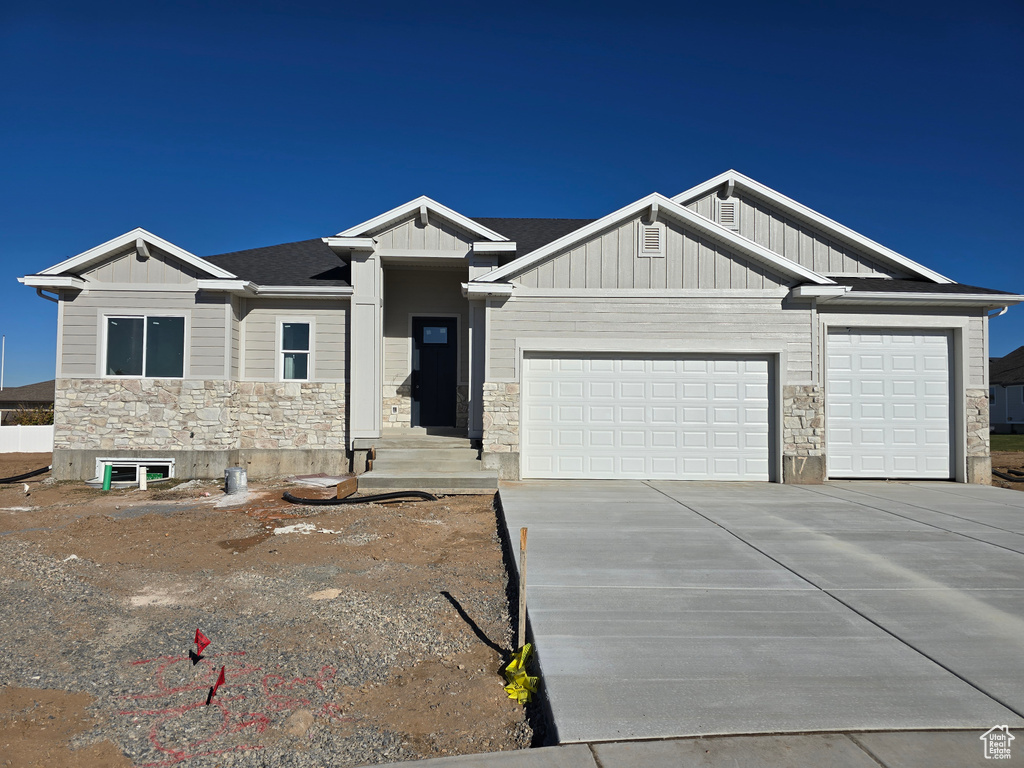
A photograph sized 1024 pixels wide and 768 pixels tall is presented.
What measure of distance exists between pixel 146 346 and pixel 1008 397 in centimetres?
4591

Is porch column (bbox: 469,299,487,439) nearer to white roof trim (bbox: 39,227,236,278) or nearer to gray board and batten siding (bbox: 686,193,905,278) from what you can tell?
white roof trim (bbox: 39,227,236,278)

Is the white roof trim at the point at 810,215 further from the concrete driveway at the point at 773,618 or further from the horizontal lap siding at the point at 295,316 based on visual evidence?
the horizontal lap siding at the point at 295,316

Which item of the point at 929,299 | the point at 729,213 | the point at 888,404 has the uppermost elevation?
the point at 729,213

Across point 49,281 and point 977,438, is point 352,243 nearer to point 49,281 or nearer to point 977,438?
point 49,281

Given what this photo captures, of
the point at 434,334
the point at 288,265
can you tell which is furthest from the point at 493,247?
the point at 288,265

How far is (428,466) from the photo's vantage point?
10992mm

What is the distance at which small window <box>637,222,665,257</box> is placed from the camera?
36.2 ft

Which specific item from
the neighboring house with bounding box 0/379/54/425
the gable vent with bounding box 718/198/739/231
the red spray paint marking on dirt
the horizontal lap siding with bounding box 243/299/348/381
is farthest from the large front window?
the neighboring house with bounding box 0/379/54/425

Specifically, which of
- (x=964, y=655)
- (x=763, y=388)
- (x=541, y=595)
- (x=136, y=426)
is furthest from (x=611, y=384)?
(x=136, y=426)

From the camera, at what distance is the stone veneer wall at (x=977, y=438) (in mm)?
11234

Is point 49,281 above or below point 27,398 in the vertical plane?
above

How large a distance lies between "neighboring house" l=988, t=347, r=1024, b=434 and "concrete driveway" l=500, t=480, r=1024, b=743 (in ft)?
120

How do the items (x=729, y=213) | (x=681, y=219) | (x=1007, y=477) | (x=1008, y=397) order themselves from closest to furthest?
(x=681, y=219) → (x=1007, y=477) → (x=729, y=213) → (x=1008, y=397)

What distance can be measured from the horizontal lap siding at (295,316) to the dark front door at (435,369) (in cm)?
196
